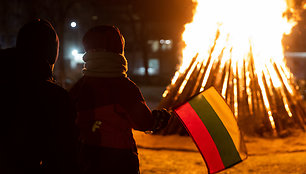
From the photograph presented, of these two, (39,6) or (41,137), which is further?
(39,6)

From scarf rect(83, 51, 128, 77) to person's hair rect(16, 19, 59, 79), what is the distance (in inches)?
20.1

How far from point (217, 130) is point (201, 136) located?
12 centimetres

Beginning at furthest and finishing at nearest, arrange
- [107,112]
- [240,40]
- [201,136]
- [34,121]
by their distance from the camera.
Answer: [240,40] → [201,136] → [107,112] → [34,121]

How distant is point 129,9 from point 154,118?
2436 centimetres

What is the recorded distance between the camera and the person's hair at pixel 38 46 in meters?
1.46

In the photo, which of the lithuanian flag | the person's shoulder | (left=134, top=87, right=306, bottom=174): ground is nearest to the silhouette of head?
the person's shoulder

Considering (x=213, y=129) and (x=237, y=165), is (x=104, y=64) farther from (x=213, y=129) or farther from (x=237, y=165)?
(x=237, y=165)

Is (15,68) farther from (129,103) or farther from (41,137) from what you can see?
(129,103)

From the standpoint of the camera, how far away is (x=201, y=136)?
2.46 meters

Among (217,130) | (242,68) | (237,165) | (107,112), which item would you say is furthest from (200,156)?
(107,112)

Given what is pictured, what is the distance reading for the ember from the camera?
7.34 metres

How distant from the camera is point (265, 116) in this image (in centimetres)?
741

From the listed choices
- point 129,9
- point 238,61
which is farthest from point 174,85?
point 129,9

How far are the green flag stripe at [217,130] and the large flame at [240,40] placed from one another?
4789mm
